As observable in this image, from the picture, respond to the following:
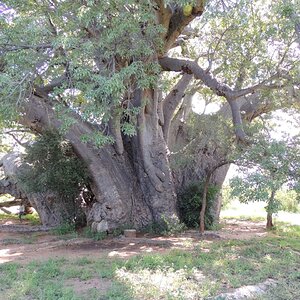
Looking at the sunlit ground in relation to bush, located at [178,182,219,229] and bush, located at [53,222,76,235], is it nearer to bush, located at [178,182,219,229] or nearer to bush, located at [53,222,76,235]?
bush, located at [178,182,219,229]

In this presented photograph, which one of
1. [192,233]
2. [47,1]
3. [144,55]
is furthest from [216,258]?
[47,1]

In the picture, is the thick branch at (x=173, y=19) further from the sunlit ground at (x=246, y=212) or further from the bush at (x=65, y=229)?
the sunlit ground at (x=246, y=212)

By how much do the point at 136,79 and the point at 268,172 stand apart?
131 inches

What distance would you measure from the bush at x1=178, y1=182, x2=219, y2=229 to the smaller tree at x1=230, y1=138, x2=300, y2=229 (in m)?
3.91

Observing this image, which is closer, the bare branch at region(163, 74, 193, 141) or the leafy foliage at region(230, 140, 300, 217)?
the leafy foliage at region(230, 140, 300, 217)

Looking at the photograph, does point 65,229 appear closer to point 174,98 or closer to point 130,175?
point 130,175

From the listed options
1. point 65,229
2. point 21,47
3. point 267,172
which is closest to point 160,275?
point 267,172

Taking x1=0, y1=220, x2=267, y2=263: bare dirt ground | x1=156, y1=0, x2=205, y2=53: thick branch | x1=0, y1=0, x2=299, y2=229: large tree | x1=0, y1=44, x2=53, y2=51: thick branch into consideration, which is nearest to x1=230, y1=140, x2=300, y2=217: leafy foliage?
x1=0, y1=0, x2=299, y2=229: large tree

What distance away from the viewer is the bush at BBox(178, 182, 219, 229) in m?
12.4

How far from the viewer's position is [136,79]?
8594 millimetres

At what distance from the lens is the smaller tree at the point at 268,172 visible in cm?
651

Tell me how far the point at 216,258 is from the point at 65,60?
15.4ft

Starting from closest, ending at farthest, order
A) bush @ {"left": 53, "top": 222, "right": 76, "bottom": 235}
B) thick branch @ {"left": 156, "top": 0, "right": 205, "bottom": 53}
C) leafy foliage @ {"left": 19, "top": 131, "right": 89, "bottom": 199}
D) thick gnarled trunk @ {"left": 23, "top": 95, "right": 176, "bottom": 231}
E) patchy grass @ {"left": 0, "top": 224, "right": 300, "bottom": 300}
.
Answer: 1. patchy grass @ {"left": 0, "top": 224, "right": 300, "bottom": 300}
2. thick branch @ {"left": 156, "top": 0, "right": 205, "bottom": 53}
3. thick gnarled trunk @ {"left": 23, "top": 95, "right": 176, "bottom": 231}
4. leafy foliage @ {"left": 19, "top": 131, "right": 89, "bottom": 199}
5. bush @ {"left": 53, "top": 222, "right": 76, "bottom": 235}

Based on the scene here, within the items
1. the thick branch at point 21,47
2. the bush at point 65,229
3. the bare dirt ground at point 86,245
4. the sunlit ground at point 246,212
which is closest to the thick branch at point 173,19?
the thick branch at point 21,47
